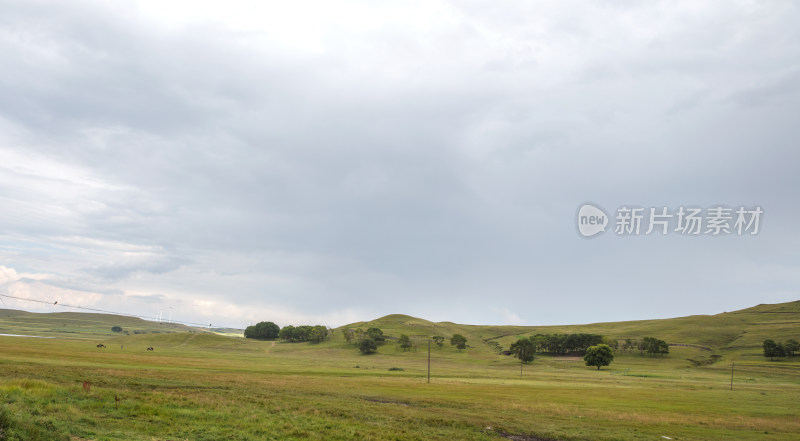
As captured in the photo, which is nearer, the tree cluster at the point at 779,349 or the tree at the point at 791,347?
the tree cluster at the point at 779,349

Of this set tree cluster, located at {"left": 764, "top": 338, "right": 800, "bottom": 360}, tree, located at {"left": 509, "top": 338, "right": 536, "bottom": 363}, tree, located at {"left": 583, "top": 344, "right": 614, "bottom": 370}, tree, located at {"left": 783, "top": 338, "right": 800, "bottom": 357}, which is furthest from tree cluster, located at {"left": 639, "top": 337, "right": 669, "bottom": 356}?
tree, located at {"left": 509, "top": 338, "right": 536, "bottom": 363}

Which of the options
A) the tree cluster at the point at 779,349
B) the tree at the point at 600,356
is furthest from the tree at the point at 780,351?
the tree at the point at 600,356

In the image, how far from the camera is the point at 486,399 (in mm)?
55156

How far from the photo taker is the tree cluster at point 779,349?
166 meters

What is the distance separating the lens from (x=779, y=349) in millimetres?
165875

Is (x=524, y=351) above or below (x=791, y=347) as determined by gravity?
below

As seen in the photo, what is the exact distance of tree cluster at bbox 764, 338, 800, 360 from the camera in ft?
545

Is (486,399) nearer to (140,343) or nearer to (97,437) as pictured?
(97,437)

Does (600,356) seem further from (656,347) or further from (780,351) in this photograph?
(780,351)

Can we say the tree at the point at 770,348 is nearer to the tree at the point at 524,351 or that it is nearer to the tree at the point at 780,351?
the tree at the point at 780,351

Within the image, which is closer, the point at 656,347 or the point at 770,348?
the point at 770,348

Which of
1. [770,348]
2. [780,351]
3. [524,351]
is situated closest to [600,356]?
[524,351]

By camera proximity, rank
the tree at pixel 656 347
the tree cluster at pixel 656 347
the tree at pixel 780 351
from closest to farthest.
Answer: the tree at pixel 780 351 < the tree at pixel 656 347 < the tree cluster at pixel 656 347

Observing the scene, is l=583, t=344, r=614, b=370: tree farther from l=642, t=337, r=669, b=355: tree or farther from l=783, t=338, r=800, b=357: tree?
l=783, t=338, r=800, b=357: tree
